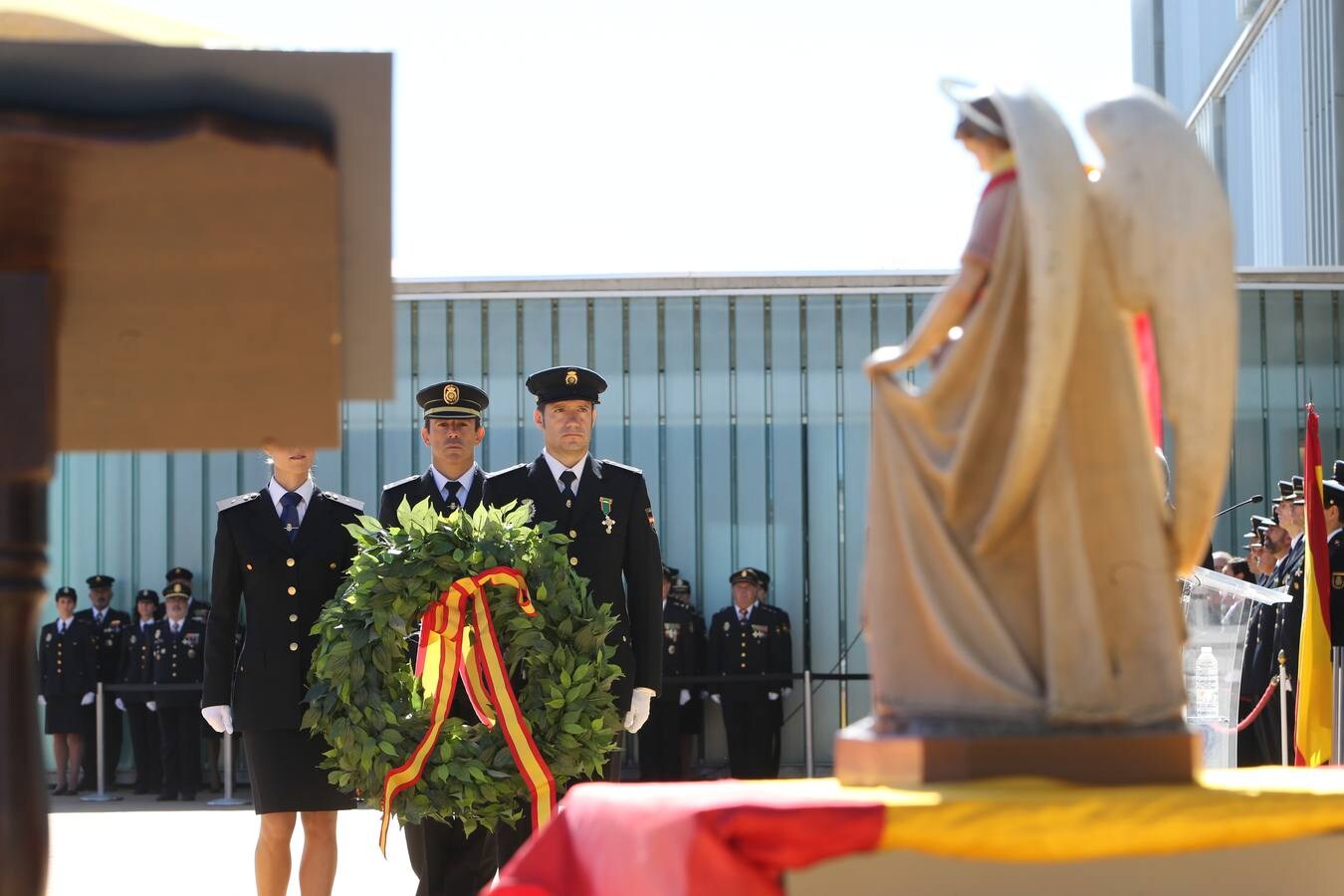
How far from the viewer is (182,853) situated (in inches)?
392

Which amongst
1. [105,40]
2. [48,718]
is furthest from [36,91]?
[48,718]

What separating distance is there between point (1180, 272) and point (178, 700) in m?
13.1

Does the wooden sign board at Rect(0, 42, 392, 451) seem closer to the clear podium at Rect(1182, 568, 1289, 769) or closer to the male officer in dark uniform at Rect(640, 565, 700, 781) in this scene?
the clear podium at Rect(1182, 568, 1289, 769)

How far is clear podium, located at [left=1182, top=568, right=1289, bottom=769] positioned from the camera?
7961 mm

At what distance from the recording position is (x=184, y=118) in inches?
91.2

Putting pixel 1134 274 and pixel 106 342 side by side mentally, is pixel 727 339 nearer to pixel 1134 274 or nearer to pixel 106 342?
pixel 1134 274

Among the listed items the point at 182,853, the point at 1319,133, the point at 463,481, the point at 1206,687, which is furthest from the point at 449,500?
the point at 1319,133

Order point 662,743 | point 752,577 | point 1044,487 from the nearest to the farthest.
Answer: point 1044,487 → point 662,743 → point 752,577

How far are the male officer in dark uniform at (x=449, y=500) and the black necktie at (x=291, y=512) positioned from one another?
13.5 inches

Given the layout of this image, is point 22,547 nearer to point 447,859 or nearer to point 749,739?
point 447,859

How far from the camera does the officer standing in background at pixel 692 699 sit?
15.9m

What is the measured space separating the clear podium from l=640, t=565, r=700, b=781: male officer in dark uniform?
782cm

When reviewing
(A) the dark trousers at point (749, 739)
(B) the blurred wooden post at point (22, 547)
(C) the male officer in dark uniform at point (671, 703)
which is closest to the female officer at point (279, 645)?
(B) the blurred wooden post at point (22, 547)

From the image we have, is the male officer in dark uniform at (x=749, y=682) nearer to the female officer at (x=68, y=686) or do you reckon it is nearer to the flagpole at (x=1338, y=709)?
the female officer at (x=68, y=686)
